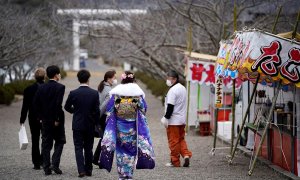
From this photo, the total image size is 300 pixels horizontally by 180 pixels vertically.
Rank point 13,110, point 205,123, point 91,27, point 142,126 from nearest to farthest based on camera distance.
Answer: point 142,126
point 205,123
point 91,27
point 13,110

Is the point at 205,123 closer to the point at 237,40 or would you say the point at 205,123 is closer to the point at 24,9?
the point at 237,40

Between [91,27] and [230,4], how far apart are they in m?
6.31

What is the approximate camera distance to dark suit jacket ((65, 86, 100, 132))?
9.49 m

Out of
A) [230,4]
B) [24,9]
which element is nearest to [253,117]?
[230,4]

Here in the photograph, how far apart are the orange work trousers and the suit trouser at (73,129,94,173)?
1.88m

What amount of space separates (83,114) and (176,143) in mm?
2268

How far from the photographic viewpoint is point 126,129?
873 centimetres

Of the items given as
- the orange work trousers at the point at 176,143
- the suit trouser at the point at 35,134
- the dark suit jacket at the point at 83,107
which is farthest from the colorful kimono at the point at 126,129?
the orange work trousers at the point at 176,143

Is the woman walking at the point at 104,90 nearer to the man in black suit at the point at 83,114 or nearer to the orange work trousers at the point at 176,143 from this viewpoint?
the man in black suit at the point at 83,114

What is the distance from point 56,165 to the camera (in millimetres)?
10031

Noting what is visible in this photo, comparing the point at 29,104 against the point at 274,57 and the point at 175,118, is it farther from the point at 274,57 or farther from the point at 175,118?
the point at 274,57

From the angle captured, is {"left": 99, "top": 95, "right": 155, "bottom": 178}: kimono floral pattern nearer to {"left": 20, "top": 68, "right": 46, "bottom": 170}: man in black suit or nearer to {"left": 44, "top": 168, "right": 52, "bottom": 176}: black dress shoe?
{"left": 44, "top": 168, "right": 52, "bottom": 176}: black dress shoe

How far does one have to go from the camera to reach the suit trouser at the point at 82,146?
9.55 metres

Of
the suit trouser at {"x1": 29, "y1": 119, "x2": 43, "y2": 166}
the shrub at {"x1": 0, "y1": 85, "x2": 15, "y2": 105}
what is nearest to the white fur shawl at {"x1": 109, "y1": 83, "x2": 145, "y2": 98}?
the suit trouser at {"x1": 29, "y1": 119, "x2": 43, "y2": 166}
